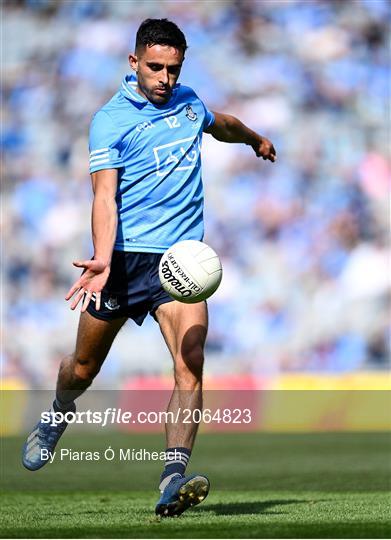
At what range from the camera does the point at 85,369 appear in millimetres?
6066

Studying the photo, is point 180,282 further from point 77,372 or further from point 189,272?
point 77,372

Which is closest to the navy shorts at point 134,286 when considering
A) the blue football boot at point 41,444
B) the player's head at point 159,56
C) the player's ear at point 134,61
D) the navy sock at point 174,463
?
the navy sock at point 174,463

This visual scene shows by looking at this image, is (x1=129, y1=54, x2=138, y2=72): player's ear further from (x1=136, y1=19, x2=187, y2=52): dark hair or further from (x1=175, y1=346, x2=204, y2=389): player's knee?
(x1=175, y1=346, x2=204, y2=389): player's knee

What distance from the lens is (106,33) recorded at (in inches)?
878

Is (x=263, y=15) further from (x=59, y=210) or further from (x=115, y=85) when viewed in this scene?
(x=59, y=210)

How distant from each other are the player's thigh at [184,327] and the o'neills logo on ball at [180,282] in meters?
0.19

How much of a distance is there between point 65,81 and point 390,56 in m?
6.73

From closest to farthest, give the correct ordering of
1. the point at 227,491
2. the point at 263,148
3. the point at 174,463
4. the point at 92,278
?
Answer: the point at 92,278
the point at 174,463
the point at 263,148
the point at 227,491

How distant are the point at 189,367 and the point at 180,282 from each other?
1.51 feet

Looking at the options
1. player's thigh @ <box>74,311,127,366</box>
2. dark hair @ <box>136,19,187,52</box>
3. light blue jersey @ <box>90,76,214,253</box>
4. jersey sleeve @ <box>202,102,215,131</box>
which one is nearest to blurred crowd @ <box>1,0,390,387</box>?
player's thigh @ <box>74,311,127,366</box>

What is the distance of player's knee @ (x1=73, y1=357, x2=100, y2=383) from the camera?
6.02m

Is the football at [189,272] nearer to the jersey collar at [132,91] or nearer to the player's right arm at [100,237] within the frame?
the player's right arm at [100,237]

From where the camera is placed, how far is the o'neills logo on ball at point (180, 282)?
5.31 meters

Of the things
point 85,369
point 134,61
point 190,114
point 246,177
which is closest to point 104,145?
point 134,61
